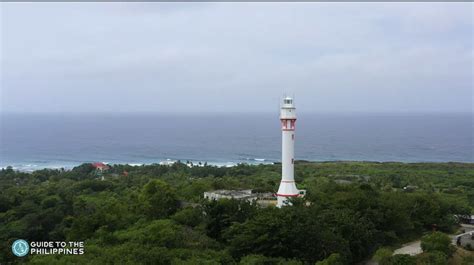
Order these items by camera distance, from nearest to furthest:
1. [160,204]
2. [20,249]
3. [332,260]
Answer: [332,260] → [20,249] → [160,204]

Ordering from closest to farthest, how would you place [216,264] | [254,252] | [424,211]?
[216,264] → [254,252] → [424,211]

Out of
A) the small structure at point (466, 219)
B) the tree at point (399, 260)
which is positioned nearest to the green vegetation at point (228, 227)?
the tree at point (399, 260)

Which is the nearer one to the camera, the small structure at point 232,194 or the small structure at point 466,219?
the small structure at point 466,219

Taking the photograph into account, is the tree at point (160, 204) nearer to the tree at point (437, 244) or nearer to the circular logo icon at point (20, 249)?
the circular logo icon at point (20, 249)

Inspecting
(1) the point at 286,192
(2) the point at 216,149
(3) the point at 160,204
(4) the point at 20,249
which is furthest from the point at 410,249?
(2) the point at 216,149

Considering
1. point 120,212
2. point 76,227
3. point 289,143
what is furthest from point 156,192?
point 289,143

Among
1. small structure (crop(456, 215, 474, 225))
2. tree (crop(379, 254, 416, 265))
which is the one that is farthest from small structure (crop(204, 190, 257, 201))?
small structure (crop(456, 215, 474, 225))

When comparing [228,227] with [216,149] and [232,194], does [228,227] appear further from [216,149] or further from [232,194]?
[216,149]

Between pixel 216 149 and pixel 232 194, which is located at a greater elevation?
pixel 232 194

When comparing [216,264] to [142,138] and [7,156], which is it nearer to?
[7,156]

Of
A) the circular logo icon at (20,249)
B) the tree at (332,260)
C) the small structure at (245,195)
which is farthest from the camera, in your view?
the small structure at (245,195)

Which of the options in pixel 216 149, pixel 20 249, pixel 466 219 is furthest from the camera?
pixel 216 149
